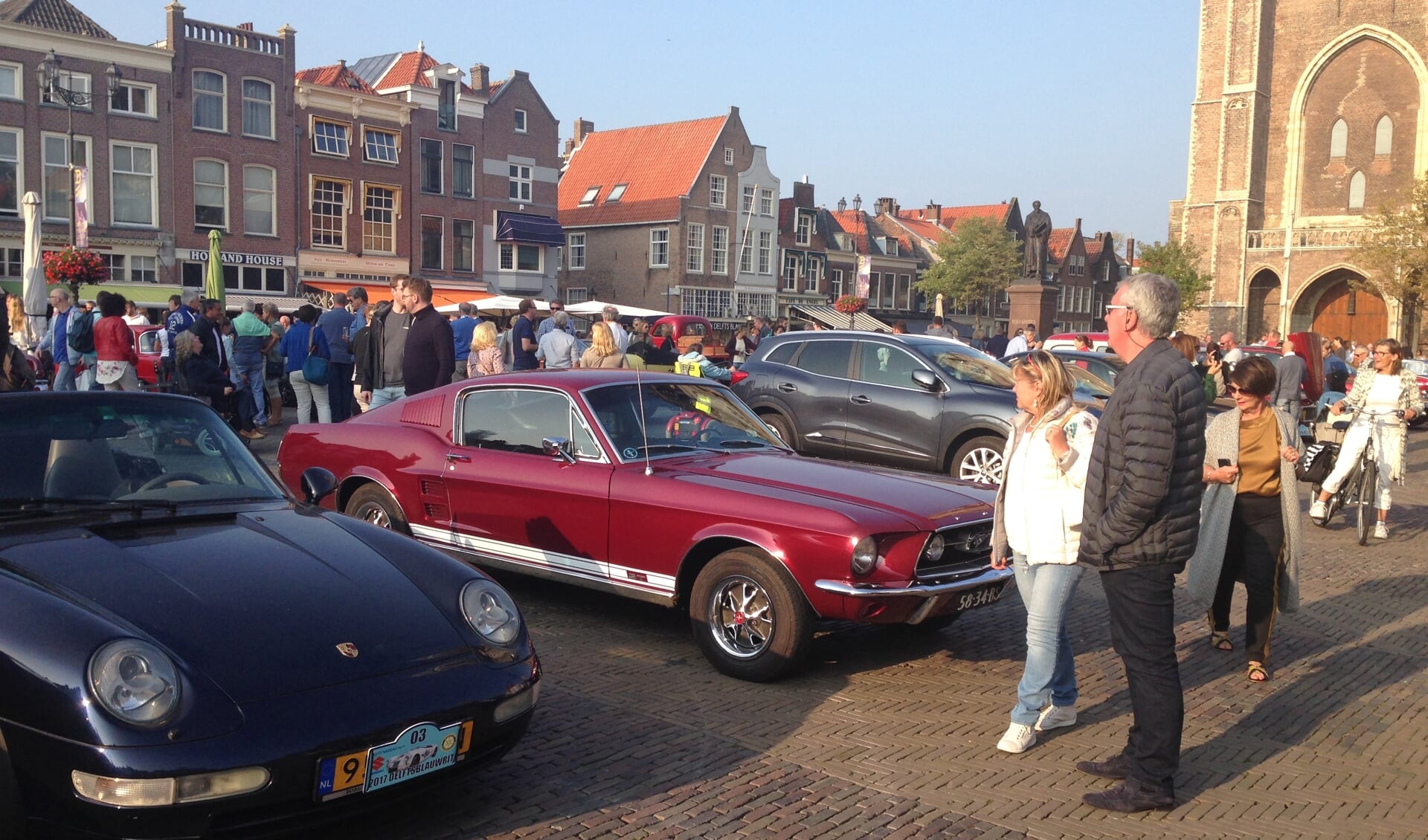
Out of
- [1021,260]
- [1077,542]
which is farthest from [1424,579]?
[1021,260]

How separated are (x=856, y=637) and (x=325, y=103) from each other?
1451 inches

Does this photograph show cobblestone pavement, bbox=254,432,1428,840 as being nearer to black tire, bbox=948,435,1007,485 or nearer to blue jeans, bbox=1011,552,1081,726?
blue jeans, bbox=1011,552,1081,726

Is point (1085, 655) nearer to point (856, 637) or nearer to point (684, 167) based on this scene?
point (856, 637)

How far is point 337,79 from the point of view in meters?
40.5

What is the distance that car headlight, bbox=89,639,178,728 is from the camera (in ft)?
10.3

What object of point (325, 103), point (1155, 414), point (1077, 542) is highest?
point (325, 103)

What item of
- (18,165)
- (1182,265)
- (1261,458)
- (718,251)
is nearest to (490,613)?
(1261,458)

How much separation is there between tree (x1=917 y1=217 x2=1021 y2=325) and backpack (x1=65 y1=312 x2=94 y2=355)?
56.1m

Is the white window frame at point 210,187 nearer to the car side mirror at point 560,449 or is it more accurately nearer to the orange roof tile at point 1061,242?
the car side mirror at point 560,449

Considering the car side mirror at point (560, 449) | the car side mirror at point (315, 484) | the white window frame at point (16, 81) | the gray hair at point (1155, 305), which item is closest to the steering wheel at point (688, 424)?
the car side mirror at point (560, 449)

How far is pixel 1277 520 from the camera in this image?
6250 millimetres

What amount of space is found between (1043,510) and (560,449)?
2.75m

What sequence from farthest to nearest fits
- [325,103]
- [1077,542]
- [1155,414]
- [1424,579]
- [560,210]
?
[560,210] < [325,103] < [1424,579] < [1077,542] < [1155,414]

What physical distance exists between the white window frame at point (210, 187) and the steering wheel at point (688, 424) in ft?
107
